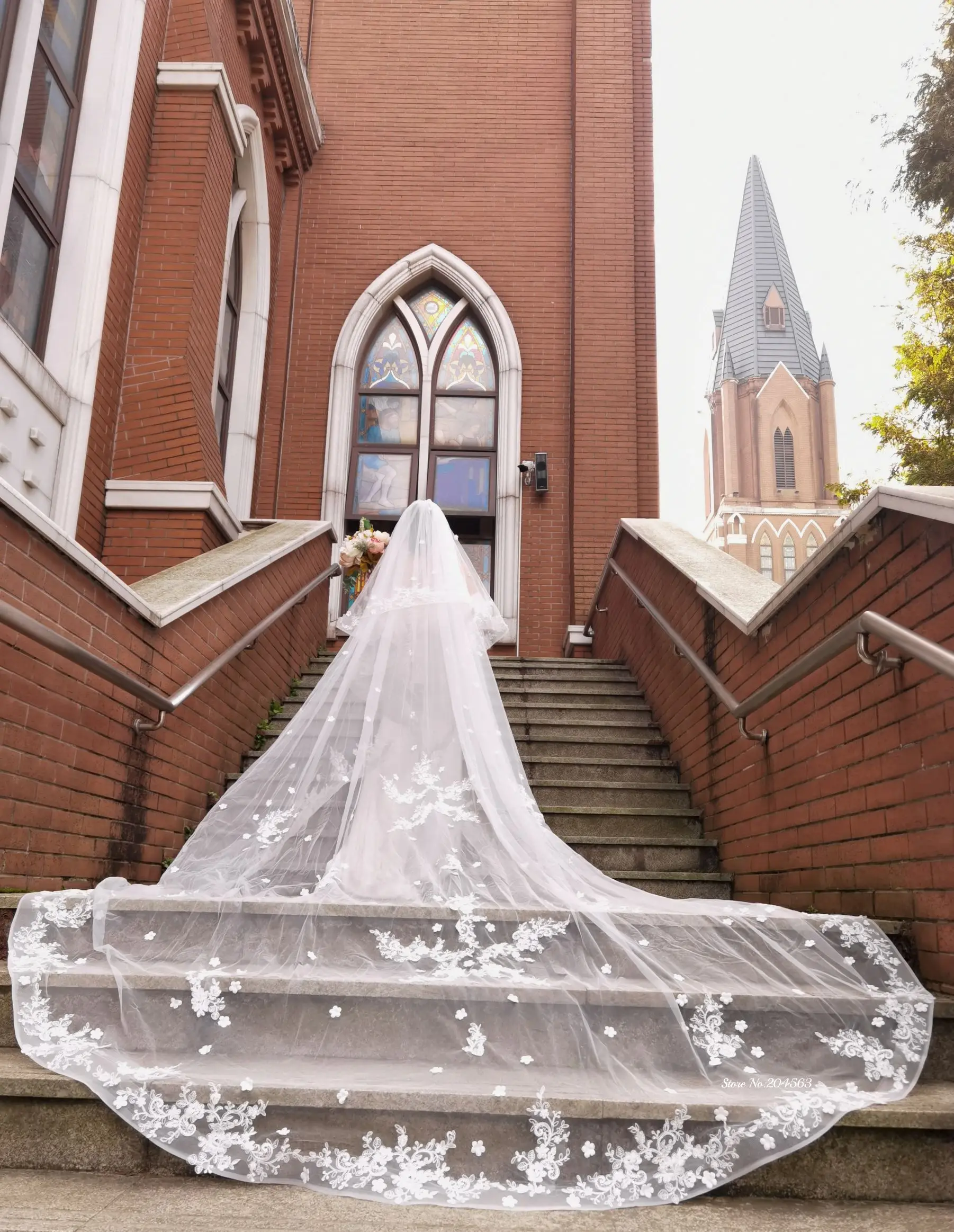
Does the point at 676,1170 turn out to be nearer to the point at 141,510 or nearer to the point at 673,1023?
the point at 673,1023

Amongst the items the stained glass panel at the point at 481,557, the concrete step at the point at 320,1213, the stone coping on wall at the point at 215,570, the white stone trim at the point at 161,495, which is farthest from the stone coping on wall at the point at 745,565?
the stained glass panel at the point at 481,557

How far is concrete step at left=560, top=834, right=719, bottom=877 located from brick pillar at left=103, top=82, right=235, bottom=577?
3.53 meters

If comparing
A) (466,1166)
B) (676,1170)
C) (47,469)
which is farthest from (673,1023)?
(47,469)

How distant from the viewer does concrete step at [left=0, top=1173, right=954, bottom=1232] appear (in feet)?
6.81

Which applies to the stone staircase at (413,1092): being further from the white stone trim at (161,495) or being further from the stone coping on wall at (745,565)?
the white stone trim at (161,495)

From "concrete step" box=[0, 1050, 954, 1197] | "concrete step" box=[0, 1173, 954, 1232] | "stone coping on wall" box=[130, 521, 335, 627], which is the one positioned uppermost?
"stone coping on wall" box=[130, 521, 335, 627]

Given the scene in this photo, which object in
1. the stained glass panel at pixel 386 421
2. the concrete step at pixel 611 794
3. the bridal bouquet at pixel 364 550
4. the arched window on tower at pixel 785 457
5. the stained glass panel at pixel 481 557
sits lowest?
the concrete step at pixel 611 794

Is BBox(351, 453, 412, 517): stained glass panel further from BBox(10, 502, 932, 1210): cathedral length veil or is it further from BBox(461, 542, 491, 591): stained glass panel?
BBox(10, 502, 932, 1210): cathedral length veil

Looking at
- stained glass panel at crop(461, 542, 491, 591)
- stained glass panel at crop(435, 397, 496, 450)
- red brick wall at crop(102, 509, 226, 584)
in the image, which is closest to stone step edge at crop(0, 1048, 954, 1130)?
red brick wall at crop(102, 509, 226, 584)

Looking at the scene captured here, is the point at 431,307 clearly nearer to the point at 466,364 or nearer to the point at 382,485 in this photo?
the point at 466,364

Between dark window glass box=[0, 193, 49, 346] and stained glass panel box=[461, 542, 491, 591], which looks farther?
stained glass panel box=[461, 542, 491, 591]

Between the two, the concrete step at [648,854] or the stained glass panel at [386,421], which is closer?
the concrete step at [648,854]

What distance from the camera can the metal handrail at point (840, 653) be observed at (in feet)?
8.86

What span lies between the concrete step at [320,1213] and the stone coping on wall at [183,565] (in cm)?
198
